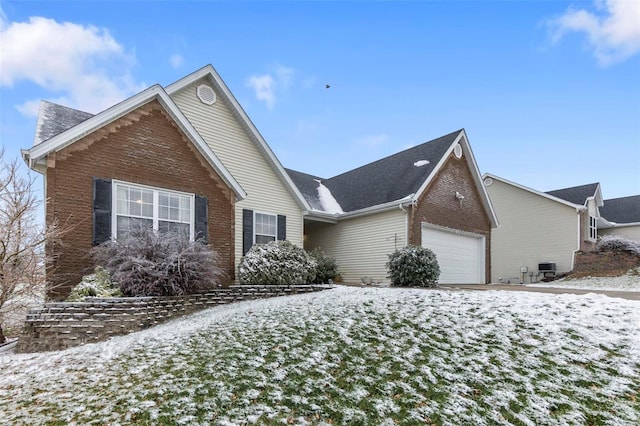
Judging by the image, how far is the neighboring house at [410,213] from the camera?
14102mm

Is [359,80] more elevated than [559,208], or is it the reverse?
[359,80]

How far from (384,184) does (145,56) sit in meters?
10.8

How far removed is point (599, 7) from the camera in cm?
1196

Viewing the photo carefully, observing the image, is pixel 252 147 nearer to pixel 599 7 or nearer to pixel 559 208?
pixel 599 7

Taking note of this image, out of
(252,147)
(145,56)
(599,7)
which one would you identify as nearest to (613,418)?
(252,147)

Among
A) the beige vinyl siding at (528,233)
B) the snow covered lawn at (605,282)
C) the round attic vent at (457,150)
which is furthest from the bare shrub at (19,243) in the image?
the beige vinyl siding at (528,233)

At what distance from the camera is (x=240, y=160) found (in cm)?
1237

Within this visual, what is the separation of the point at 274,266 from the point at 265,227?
2832mm

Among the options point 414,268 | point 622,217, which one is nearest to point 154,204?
point 414,268

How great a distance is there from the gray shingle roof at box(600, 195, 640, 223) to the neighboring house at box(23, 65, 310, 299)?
2557cm

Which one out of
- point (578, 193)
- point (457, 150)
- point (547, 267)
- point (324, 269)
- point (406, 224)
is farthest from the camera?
point (578, 193)

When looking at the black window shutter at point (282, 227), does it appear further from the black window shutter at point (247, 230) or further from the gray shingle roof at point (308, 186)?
the gray shingle roof at point (308, 186)

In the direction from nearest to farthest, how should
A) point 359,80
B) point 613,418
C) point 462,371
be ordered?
point 613,418 < point 462,371 < point 359,80

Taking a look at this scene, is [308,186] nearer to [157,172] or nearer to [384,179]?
[384,179]
